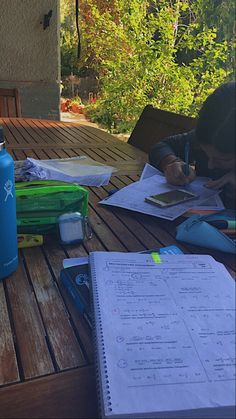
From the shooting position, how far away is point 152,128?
1.88 metres

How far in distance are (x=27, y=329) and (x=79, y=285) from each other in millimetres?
103

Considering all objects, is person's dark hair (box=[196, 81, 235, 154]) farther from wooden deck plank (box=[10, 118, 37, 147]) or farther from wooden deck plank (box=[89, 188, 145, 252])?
wooden deck plank (box=[10, 118, 37, 147])

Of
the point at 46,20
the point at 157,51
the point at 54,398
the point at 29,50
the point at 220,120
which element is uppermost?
the point at 46,20

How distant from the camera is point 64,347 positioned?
49cm

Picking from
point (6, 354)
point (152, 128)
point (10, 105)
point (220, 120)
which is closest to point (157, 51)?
point (152, 128)

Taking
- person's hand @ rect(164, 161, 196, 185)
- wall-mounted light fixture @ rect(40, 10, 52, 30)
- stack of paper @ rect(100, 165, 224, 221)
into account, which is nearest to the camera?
stack of paper @ rect(100, 165, 224, 221)

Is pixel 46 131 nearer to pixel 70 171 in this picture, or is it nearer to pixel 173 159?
pixel 70 171

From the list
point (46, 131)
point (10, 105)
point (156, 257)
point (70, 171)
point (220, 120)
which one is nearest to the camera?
point (220, 120)

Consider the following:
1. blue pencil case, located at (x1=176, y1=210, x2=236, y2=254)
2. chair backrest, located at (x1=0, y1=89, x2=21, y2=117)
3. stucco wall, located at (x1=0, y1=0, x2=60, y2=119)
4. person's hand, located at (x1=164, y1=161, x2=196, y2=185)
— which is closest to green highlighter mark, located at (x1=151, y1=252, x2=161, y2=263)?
blue pencil case, located at (x1=176, y1=210, x2=236, y2=254)

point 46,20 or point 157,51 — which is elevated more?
point 46,20

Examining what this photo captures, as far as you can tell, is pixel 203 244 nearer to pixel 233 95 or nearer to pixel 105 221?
pixel 105 221

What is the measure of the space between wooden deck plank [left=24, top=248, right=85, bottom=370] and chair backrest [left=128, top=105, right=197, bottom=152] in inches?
41.2

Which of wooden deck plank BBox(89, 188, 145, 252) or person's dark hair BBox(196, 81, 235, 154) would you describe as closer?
person's dark hair BBox(196, 81, 235, 154)

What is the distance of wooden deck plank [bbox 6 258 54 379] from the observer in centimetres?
46
